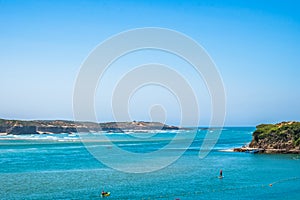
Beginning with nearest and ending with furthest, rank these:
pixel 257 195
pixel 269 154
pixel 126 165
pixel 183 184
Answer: pixel 257 195, pixel 183 184, pixel 126 165, pixel 269 154

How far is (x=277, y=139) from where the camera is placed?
74938 mm

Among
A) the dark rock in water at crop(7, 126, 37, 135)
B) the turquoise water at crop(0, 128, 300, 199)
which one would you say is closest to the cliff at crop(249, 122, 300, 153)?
the turquoise water at crop(0, 128, 300, 199)

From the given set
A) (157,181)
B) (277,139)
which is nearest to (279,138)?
(277,139)

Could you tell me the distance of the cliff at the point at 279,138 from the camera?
236 feet

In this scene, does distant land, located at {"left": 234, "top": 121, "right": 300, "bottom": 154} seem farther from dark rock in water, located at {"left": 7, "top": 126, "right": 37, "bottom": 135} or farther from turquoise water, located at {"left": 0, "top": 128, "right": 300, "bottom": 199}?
dark rock in water, located at {"left": 7, "top": 126, "right": 37, "bottom": 135}

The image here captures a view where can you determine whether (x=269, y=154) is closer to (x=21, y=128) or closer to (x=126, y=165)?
(x=126, y=165)

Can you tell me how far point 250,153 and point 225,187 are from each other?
37034 millimetres

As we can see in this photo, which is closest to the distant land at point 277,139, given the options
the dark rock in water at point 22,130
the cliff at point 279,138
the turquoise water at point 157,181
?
the cliff at point 279,138

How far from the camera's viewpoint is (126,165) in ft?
181

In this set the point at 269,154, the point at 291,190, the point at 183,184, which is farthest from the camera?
the point at 269,154

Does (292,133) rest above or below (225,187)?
above

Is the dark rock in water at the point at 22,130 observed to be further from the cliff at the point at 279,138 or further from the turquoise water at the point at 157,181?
the turquoise water at the point at 157,181

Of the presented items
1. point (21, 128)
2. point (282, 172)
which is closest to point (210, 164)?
point (282, 172)

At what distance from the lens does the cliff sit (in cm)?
7194
